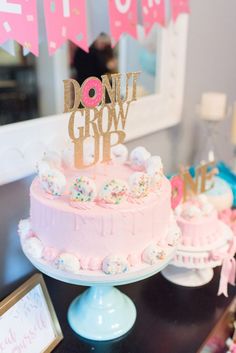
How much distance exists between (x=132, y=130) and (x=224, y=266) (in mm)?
452

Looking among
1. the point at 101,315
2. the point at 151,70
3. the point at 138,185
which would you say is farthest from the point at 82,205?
the point at 151,70

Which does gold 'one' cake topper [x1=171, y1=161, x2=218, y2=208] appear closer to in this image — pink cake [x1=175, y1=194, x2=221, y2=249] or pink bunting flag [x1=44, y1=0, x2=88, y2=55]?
pink cake [x1=175, y1=194, x2=221, y2=249]

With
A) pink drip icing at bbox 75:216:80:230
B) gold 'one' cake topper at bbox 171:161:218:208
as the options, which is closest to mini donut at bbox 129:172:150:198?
pink drip icing at bbox 75:216:80:230

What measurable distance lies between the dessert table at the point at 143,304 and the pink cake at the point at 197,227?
0.13 metres

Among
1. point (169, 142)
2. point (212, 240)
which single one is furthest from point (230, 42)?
point (212, 240)

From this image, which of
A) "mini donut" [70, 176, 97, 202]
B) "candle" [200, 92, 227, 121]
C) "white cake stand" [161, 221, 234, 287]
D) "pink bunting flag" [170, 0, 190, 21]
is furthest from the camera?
"candle" [200, 92, 227, 121]

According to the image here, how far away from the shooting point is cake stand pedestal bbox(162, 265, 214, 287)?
37.1 inches

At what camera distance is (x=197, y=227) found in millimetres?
886

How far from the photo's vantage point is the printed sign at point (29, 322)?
0.71 meters

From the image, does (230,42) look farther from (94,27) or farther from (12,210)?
(12,210)

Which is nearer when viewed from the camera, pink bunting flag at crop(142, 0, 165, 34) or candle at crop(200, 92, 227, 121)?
pink bunting flag at crop(142, 0, 165, 34)

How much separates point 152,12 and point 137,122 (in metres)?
0.30

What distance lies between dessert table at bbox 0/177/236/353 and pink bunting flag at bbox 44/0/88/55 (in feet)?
1.01

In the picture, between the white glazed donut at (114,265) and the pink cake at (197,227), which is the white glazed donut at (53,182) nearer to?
the white glazed donut at (114,265)
